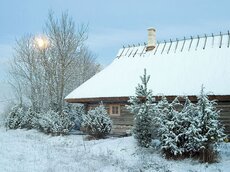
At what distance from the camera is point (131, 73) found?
71.6 ft

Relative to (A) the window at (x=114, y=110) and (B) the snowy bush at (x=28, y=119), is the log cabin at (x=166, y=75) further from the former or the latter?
(B) the snowy bush at (x=28, y=119)

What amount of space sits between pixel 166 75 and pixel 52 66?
11.5 meters

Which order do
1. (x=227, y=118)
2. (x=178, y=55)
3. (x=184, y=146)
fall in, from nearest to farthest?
(x=184, y=146) < (x=227, y=118) < (x=178, y=55)

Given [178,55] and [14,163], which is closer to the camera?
[14,163]

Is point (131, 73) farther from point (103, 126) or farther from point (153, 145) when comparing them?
point (153, 145)

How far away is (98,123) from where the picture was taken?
60.1 feet

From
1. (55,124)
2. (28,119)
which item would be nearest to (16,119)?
(28,119)

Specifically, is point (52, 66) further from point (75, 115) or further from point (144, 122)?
point (144, 122)

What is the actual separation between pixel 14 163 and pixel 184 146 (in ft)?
19.5

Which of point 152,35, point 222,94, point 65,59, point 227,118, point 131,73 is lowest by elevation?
point 227,118

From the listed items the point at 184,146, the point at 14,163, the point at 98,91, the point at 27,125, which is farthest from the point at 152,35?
the point at 14,163

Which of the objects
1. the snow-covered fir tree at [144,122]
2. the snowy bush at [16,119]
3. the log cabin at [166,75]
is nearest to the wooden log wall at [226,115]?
the log cabin at [166,75]

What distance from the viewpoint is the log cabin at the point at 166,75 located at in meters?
17.1

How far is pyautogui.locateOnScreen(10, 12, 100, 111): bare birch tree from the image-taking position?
85.4ft
